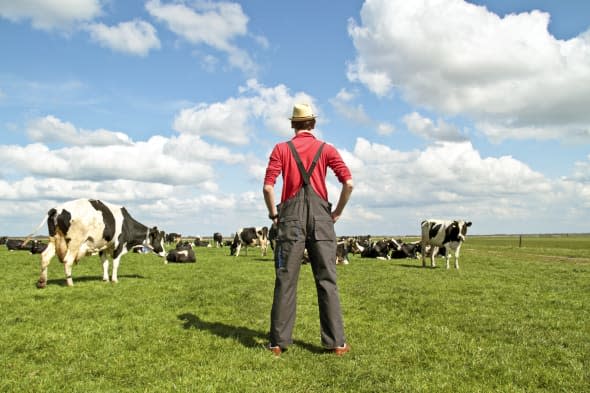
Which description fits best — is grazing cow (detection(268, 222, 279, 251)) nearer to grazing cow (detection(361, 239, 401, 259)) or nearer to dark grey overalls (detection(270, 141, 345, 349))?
dark grey overalls (detection(270, 141, 345, 349))

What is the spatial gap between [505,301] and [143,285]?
442 inches

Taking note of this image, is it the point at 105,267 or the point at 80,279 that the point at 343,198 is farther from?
the point at 80,279

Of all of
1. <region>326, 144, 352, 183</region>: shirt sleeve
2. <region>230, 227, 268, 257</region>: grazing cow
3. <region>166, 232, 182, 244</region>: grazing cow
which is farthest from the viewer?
<region>166, 232, 182, 244</region>: grazing cow

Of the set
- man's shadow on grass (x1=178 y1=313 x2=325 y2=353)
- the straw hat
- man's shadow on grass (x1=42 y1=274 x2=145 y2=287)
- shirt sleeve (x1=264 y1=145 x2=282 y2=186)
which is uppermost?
the straw hat

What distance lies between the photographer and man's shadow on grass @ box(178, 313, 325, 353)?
7.55 m

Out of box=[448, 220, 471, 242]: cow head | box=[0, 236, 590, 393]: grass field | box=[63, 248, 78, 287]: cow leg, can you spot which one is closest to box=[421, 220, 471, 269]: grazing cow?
box=[448, 220, 471, 242]: cow head

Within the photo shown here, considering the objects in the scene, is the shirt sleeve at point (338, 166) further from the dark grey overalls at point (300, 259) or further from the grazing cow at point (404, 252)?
the grazing cow at point (404, 252)

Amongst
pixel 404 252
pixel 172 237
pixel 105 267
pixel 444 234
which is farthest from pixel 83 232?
pixel 172 237

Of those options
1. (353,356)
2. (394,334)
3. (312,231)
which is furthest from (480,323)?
(312,231)

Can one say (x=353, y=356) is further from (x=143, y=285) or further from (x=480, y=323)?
(x=143, y=285)

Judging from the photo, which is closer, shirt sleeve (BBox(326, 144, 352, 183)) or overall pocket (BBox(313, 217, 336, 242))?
overall pocket (BBox(313, 217, 336, 242))

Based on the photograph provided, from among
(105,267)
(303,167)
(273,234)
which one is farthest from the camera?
(273,234)

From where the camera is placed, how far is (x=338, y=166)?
7.14m

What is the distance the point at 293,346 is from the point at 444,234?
18.7 meters
